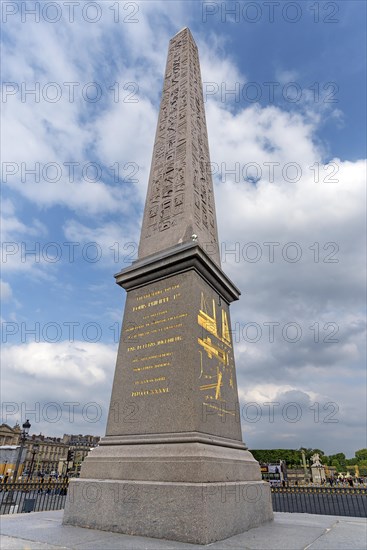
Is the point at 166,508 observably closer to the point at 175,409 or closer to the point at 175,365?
the point at 175,409

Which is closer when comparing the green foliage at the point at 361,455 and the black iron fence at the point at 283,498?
the black iron fence at the point at 283,498

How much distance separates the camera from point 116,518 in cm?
525

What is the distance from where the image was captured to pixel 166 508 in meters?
4.92

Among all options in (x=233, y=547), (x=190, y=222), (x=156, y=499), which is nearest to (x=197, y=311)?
(x=190, y=222)

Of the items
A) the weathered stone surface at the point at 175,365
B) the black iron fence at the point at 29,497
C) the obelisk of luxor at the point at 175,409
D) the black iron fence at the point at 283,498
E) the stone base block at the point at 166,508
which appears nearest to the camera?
the stone base block at the point at 166,508

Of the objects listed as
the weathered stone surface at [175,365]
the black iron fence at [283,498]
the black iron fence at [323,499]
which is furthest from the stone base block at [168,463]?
the black iron fence at [323,499]

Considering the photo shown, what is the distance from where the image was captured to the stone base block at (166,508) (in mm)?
4695

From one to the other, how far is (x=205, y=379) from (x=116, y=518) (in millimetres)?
2330

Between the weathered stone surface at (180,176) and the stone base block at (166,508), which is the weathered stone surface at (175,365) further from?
the weathered stone surface at (180,176)

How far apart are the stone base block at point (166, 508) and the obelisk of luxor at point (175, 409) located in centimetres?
1

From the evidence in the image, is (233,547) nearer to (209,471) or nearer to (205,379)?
(209,471)

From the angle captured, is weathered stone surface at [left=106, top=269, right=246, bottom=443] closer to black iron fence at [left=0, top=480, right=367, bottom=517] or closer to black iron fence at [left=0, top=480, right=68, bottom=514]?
black iron fence at [left=0, top=480, right=367, bottom=517]

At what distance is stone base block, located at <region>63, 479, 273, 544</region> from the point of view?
4.70 meters

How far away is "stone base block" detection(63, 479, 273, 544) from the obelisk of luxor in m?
0.01
